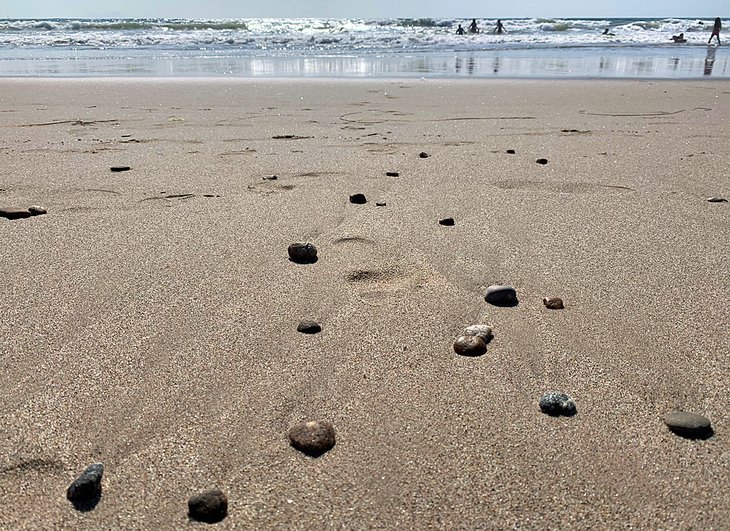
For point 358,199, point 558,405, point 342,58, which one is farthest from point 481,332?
point 342,58

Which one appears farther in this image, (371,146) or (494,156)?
(371,146)

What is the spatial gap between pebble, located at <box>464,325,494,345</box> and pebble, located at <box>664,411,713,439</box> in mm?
445

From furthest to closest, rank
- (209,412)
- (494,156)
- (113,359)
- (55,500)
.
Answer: (494,156) < (113,359) < (209,412) < (55,500)

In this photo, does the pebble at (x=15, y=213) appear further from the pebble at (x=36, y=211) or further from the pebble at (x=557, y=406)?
the pebble at (x=557, y=406)

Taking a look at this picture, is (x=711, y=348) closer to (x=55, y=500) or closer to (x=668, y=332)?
(x=668, y=332)

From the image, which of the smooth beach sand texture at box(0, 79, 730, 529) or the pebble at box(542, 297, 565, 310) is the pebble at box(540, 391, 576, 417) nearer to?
the smooth beach sand texture at box(0, 79, 730, 529)

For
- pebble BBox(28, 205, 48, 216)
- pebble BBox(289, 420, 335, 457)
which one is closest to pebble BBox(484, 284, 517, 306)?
pebble BBox(289, 420, 335, 457)

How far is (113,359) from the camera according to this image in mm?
1487

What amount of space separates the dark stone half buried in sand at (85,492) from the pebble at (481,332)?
Result: 2.95ft

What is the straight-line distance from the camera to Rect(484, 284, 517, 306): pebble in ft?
5.81

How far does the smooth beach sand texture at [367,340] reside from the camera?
3.58 ft

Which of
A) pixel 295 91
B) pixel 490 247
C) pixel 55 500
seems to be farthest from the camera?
pixel 295 91

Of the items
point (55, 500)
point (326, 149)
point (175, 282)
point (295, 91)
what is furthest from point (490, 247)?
point (295, 91)

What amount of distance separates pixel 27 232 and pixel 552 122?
3.97 meters
